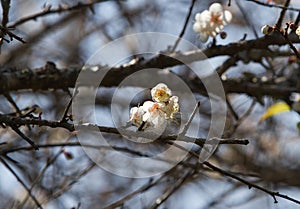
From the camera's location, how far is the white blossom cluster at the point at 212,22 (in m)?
2.67

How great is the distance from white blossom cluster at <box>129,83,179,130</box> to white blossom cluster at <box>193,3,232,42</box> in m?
0.77

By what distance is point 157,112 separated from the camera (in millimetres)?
1887

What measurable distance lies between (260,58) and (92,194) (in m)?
1.74

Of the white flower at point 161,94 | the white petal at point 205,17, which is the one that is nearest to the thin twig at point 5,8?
the white flower at point 161,94

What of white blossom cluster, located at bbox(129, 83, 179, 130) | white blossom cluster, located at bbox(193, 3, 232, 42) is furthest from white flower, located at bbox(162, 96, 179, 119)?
white blossom cluster, located at bbox(193, 3, 232, 42)

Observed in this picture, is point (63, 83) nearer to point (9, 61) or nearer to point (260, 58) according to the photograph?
point (260, 58)

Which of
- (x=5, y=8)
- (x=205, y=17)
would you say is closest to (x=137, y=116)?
(x=5, y=8)

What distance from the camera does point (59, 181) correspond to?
11.0ft

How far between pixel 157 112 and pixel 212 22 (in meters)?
0.93

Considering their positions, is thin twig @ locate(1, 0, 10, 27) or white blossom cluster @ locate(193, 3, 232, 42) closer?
thin twig @ locate(1, 0, 10, 27)

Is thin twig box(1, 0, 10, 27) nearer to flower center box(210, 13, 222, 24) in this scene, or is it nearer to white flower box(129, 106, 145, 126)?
white flower box(129, 106, 145, 126)

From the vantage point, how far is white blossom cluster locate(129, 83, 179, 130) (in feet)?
6.04

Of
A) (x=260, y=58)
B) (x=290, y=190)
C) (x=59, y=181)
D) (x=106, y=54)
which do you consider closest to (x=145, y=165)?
(x=59, y=181)

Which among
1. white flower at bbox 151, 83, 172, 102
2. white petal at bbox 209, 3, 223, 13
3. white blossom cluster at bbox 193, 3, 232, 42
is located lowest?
white flower at bbox 151, 83, 172, 102
